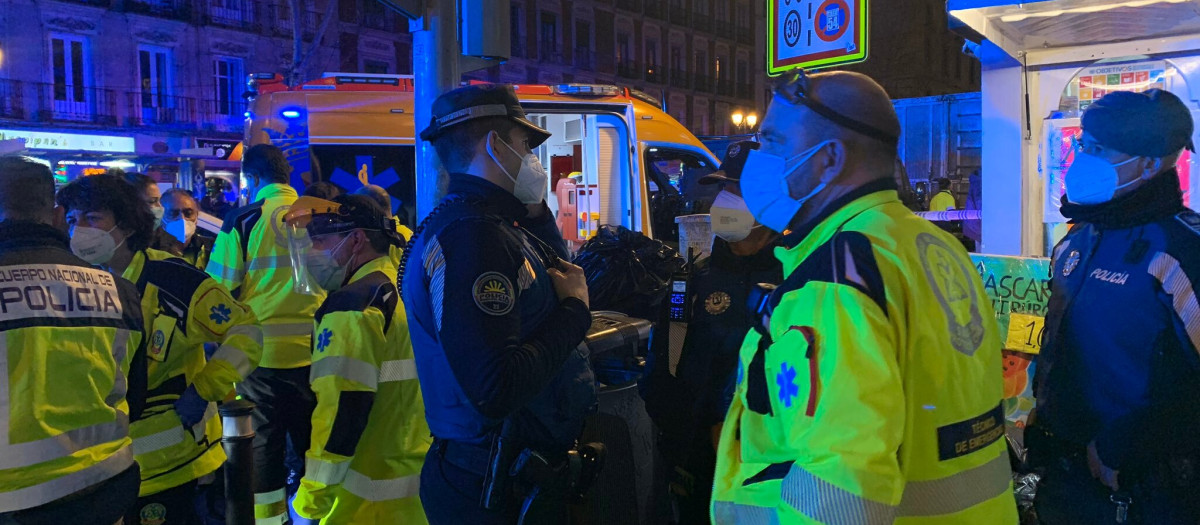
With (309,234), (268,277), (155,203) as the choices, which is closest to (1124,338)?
(309,234)

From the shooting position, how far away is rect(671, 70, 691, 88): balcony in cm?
4931

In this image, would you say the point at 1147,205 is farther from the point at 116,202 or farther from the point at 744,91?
the point at 744,91

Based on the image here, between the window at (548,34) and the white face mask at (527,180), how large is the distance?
40.4 meters

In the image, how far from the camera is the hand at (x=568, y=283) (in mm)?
2420

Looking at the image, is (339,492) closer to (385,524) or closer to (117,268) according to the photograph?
(385,524)

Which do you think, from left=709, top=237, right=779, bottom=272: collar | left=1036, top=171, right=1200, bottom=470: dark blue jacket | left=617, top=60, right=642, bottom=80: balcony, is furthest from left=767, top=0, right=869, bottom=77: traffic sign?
left=617, top=60, right=642, bottom=80: balcony

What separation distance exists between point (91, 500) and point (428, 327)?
1.29m

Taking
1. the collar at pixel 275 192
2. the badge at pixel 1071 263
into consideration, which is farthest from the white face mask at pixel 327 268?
the badge at pixel 1071 263

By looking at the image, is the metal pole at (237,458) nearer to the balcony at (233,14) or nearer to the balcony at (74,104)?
the balcony at (74,104)

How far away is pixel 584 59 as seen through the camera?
43.6 m

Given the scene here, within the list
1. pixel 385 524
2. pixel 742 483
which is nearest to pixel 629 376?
pixel 385 524

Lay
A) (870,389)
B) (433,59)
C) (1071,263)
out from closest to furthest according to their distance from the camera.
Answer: (870,389)
(1071,263)
(433,59)

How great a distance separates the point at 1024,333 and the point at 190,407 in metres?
3.60

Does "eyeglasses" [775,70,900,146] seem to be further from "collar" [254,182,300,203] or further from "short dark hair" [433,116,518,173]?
"collar" [254,182,300,203]
